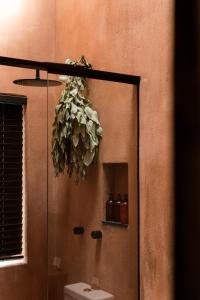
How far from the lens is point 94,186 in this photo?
7.85ft

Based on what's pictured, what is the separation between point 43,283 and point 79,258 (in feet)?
3.22

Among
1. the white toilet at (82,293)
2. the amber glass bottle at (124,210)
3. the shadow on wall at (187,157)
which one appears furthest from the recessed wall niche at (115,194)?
the shadow on wall at (187,157)

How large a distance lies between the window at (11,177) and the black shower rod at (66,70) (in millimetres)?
1099

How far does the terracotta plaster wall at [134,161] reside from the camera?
6.62ft

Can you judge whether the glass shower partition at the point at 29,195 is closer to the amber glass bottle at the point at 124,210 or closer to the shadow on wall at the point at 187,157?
the amber glass bottle at the point at 124,210

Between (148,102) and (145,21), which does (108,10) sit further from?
(148,102)

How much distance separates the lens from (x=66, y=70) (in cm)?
204

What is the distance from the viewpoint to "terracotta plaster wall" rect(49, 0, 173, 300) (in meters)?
2.02

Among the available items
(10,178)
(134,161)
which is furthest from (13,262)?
(134,161)

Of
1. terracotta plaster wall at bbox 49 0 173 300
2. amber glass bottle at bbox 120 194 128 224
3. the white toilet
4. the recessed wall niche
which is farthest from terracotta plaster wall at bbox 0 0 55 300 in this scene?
amber glass bottle at bbox 120 194 128 224

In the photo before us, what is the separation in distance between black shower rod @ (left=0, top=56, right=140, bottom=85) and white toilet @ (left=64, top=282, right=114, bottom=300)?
1219 mm

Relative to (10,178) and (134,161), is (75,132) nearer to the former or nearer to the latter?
(134,161)

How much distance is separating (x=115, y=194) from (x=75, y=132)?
441 mm

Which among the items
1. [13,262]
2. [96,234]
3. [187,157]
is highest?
[187,157]
